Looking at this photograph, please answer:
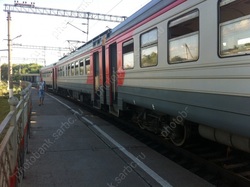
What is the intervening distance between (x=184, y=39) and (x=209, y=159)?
2.31 meters

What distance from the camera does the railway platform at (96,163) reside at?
547 centimetres

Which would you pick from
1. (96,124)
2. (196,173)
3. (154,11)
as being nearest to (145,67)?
(154,11)

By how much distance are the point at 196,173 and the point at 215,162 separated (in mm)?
477

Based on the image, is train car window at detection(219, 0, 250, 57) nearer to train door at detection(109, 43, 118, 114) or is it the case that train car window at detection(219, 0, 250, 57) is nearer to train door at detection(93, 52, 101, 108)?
train door at detection(109, 43, 118, 114)

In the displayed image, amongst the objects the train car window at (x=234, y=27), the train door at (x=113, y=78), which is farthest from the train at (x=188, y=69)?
the train door at (x=113, y=78)

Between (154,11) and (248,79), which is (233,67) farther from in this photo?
(154,11)

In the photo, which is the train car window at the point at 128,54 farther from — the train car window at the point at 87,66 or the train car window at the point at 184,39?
the train car window at the point at 87,66

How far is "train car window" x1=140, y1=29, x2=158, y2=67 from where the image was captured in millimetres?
7137

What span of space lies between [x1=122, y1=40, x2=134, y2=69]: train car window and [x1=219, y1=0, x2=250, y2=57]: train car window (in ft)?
13.3

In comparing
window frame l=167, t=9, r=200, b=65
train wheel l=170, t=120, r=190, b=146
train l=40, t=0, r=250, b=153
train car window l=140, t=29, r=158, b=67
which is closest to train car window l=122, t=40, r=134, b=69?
train l=40, t=0, r=250, b=153

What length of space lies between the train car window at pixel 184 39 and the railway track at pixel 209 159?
1.86 m

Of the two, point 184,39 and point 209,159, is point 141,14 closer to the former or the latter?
point 184,39

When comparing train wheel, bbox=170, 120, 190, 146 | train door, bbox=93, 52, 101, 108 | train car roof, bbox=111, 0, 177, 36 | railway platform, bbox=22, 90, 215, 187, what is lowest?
railway platform, bbox=22, 90, 215, 187

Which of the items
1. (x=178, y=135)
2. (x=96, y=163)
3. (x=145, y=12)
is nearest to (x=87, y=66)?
(x=145, y=12)
